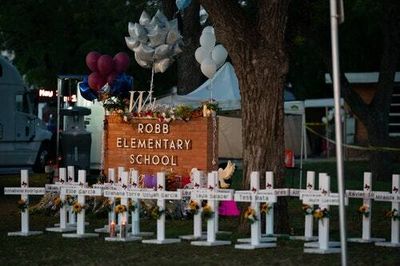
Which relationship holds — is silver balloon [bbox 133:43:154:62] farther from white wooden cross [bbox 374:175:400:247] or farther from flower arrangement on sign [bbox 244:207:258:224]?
white wooden cross [bbox 374:175:400:247]

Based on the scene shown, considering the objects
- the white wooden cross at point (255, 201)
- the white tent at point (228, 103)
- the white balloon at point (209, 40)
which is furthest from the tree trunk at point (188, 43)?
the white wooden cross at point (255, 201)

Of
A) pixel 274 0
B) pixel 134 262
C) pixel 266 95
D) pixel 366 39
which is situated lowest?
pixel 134 262

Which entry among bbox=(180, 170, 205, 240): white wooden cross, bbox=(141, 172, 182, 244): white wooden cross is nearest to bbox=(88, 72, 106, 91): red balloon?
bbox=(180, 170, 205, 240): white wooden cross

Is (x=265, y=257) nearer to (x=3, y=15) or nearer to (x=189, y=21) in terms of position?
(x=189, y=21)

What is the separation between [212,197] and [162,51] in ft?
19.5

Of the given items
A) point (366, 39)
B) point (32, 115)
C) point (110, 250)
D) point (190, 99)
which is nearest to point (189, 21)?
point (190, 99)

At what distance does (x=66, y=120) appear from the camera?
30.8m

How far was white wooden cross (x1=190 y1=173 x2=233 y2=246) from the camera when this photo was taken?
51.4 ft

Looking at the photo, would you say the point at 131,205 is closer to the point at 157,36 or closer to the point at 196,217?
the point at 196,217

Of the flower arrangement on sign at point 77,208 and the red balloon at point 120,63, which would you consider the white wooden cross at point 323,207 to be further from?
the red balloon at point 120,63

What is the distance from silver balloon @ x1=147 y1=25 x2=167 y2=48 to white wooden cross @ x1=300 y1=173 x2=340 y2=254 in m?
6.62

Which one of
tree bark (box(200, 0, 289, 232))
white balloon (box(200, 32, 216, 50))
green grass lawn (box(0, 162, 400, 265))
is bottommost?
green grass lawn (box(0, 162, 400, 265))

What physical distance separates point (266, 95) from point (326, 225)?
2655 millimetres

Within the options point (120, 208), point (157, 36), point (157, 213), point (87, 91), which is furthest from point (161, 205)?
point (87, 91)
